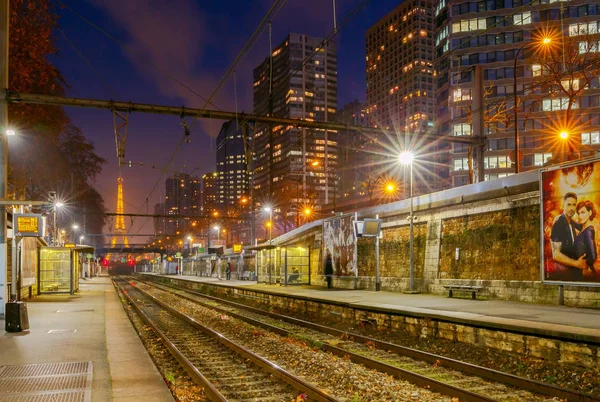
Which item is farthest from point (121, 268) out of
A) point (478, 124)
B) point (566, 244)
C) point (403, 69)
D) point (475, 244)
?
point (566, 244)

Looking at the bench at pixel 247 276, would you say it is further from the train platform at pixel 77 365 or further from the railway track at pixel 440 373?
the railway track at pixel 440 373

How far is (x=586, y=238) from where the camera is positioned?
14.8 meters

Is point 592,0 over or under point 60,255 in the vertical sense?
over

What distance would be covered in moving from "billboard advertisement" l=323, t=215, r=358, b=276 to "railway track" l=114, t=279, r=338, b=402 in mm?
12049

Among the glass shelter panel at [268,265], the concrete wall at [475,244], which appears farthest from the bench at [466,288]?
the glass shelter panel at [268,265]

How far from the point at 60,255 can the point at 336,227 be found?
16.6 metres

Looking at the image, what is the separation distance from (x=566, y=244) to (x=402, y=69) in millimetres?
163441

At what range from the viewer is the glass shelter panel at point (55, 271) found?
31125mm

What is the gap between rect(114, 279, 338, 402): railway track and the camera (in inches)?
366

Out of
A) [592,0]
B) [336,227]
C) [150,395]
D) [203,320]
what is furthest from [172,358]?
[592,0]

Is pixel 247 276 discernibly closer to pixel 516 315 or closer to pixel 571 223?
pixel 571 223

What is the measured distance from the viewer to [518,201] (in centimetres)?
1842

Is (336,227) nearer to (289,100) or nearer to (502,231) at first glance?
(502,231)

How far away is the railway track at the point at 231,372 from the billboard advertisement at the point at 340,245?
12049 millimetres
